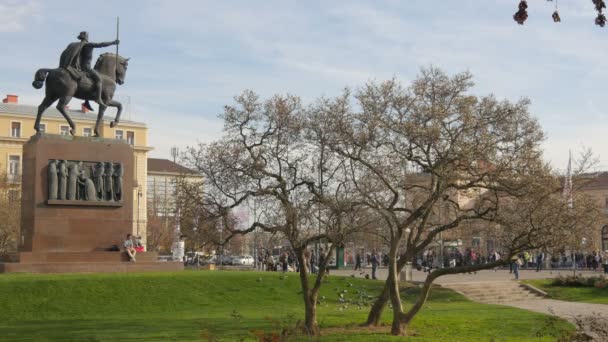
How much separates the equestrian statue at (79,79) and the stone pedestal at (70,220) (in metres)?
1.03

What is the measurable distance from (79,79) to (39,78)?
1.46 m

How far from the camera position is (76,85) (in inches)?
1158

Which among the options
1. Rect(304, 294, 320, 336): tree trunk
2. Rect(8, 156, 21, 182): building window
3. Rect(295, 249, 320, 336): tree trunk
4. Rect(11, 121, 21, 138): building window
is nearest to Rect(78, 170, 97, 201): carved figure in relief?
Rect(295, 249, 320, 336): tree trunk

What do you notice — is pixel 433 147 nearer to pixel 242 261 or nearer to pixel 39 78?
pixel 39 78

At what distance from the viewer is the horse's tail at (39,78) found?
2898cm

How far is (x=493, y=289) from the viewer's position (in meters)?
36.3

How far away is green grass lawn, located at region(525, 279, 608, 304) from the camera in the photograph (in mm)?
34934

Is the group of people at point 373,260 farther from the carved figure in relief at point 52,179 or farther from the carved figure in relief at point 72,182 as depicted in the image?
the carved figure in relief at point 52,179

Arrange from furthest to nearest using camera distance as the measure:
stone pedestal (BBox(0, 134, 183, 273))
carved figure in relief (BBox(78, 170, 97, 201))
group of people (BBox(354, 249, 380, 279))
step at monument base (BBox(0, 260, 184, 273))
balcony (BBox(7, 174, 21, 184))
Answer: balcony (BBox(7, 174, 21, 184))
group of people (BBox(354, 249, 380, 279))
carved figure in relief (BBox(78, 170, 97, 201))
stone pedestal (BBox(0, 134, 183, 273))
step at monument base (BBox(0, 260, 184, 273))

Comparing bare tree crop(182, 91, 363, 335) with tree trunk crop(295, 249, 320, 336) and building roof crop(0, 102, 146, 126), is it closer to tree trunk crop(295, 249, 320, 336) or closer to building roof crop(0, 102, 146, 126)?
tree trunk crop(295, 249, 320, 336)

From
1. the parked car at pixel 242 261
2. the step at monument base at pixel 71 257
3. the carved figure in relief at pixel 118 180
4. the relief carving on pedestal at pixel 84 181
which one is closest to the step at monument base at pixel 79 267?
the step at monument base at pixel 71 257

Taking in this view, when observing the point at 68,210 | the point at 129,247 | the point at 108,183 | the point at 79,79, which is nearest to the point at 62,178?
the point at 68,210

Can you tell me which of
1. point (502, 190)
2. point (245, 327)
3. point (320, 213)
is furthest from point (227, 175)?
point (502, 190)

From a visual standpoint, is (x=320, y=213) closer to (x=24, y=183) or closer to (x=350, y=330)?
(x=350, y=330)
